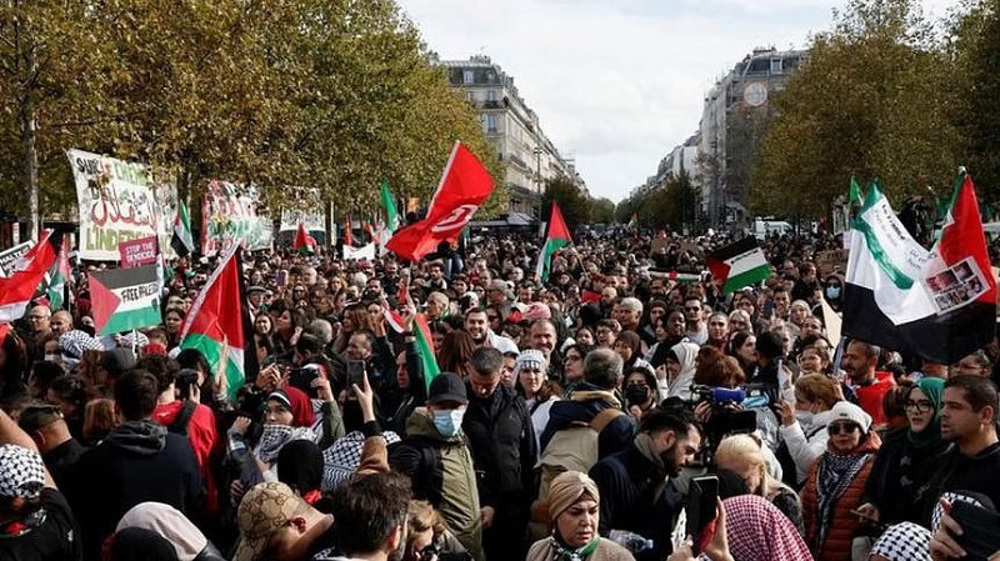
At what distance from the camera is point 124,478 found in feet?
17.7

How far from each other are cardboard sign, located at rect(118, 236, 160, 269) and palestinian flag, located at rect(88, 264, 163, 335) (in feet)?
10.6

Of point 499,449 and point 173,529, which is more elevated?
point 173,529

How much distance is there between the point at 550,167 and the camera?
19588 centimetres

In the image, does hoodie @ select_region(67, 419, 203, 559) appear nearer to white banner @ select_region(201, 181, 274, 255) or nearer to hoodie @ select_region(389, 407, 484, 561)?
hoodie @ select_region(389, 407, 484, 561)

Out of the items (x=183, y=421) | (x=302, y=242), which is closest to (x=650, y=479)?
(x=183, y=421)

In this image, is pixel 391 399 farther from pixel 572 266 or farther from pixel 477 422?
pixel 572 266

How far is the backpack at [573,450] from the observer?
612cm

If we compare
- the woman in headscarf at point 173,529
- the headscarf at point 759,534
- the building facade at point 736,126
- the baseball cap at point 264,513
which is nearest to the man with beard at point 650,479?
the headscarf at point 759,534

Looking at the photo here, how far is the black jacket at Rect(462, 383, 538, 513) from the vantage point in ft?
20.7

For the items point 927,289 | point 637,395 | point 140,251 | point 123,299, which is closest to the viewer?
point 637,395

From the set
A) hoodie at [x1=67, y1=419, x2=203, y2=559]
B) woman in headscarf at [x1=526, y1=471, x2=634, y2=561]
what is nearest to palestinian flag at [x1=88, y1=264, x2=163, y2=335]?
hoodie at [x1=67, y1=419, x2=203, y2=559]

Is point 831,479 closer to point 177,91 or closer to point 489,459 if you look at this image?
point 489,459

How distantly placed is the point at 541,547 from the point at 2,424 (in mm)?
2419

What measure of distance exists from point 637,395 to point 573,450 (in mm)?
1249
